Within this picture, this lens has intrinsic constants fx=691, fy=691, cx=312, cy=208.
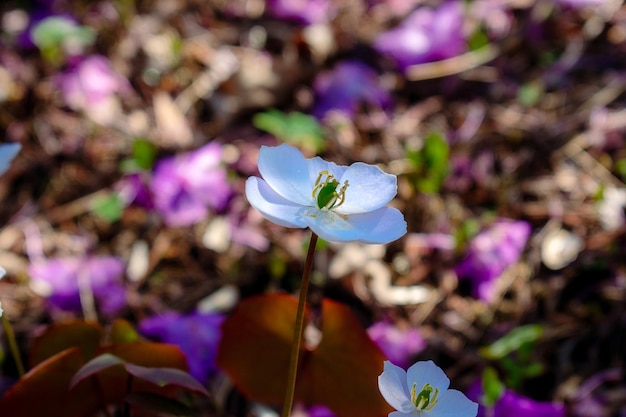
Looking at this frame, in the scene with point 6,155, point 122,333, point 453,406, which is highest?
point 6,155

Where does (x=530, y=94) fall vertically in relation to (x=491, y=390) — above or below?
below

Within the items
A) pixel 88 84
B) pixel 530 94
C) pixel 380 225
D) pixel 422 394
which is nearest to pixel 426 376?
pixel 422 394

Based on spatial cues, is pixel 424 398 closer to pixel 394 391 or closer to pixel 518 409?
pixel 394 391

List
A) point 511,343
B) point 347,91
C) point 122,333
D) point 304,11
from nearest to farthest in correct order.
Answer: point 122,333
point 511,343
point 347,91
point 304,11

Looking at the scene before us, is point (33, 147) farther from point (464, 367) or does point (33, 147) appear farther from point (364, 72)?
point (464, 367)

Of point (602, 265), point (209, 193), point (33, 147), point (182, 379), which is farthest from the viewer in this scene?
point (33, 147)

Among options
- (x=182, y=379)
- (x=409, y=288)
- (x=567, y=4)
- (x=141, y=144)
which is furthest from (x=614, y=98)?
(x=182, y=379)

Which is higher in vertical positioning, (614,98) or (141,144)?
(141,144)
